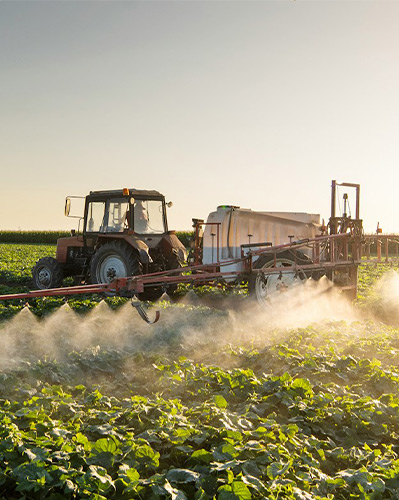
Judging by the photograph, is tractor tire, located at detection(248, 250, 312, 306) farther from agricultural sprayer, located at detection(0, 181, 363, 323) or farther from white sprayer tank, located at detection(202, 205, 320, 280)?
white sprayer tank, located at detection(202, 205, 320, 280)

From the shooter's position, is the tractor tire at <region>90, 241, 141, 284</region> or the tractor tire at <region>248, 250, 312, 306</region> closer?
the tractor tire at <region>248, 250, 312, 306</region>

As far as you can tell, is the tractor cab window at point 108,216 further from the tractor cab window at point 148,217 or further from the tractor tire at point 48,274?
the tractor tire at point 48,274

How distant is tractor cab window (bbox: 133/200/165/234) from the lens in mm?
12531

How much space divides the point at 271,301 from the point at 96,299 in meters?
4.09

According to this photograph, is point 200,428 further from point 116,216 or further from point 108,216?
point 108,216

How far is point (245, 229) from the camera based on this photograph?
12.8m

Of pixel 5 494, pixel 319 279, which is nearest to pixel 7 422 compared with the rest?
pixel 5 494

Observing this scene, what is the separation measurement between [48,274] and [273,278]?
18.2 ft

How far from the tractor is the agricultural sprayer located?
21mm

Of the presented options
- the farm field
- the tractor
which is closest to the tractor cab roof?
the tractor

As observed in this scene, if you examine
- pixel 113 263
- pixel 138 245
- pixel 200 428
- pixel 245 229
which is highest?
pixel 245 229

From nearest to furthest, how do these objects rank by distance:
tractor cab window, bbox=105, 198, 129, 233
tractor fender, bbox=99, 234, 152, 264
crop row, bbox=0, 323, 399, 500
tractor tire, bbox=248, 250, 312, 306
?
crop row, bbox=0, 323, 399, 500
tractor tire, bbox=248, 250, 312, 306
tractor fender, bbox=99, 234, 152, 264
tractor cab window, bbox=105, 198, 129, 233

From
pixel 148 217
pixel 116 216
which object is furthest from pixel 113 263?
pixel 148 217

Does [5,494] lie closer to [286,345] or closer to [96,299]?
[286,345]
